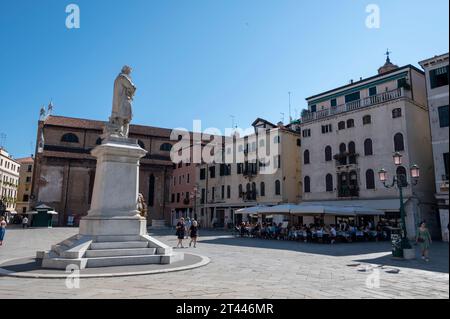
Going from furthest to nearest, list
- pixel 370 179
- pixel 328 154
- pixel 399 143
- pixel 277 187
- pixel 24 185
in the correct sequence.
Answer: pixel 24 185
pixel 277 187
pixel 328 154
pixel 370 179
pixel 399 143

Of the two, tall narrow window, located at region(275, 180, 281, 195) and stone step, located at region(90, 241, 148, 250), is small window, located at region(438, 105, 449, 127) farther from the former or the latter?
stone step, located at region(90, 241, 148, 250)

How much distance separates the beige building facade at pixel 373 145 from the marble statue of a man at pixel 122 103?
2128cm

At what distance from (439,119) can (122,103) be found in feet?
73.3

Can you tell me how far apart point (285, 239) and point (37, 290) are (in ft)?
62.8

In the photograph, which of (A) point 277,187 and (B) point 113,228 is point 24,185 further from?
(B) point 113,228

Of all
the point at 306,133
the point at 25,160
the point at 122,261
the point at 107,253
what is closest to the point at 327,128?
the point at 306,133

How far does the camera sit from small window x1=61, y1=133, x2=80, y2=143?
47.4 meters

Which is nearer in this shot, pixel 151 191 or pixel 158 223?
pixel 158 223

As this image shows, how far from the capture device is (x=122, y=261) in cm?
930

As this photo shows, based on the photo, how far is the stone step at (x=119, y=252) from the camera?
30.1ft

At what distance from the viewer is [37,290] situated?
A: 20.8 ft
